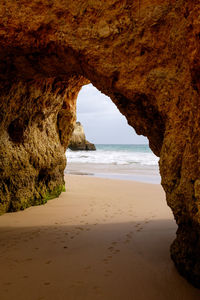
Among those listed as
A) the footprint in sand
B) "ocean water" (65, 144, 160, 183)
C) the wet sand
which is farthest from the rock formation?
"ocean water" (65, 144, 160, 183)

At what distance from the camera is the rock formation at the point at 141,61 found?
97.8 inches

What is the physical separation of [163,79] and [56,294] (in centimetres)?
262

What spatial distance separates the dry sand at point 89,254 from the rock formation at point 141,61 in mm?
423

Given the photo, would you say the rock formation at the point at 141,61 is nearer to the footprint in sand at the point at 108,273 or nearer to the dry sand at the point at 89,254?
the dry sand at the point at 89,254

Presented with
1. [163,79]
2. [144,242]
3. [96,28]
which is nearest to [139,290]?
[144,242]

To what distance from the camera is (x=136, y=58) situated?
3.01 meters

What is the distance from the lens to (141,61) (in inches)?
117

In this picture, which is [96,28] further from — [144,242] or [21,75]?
[144,242]

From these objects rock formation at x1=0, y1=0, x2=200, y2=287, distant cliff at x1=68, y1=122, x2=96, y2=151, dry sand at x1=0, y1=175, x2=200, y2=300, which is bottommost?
distant cliff at x1=68, y1=122, x2=96, y2=151

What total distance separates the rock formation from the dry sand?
42 centimetres

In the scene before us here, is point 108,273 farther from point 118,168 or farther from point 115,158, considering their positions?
point 115,158

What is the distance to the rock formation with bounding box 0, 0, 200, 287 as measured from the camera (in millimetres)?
2484

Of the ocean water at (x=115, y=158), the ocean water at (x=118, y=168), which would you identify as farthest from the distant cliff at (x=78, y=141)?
the ocean water at (x=118, y=168)

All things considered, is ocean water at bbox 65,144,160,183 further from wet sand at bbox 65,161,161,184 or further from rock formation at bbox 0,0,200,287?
rock formation at bbox 0,0,200,287
